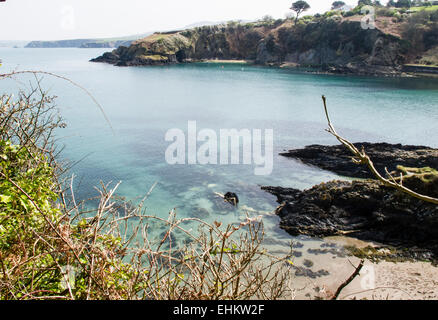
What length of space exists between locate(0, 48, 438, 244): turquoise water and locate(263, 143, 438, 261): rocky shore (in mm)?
1426

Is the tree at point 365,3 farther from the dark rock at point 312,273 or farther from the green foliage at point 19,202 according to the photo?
the green foliage at point 19,202

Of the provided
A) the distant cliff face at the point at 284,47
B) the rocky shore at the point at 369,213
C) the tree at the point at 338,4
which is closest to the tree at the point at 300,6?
the distant cliff face at the point at 284,47

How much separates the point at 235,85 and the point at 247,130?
134 feet

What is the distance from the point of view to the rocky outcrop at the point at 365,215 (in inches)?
634

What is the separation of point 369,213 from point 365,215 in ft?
0.78

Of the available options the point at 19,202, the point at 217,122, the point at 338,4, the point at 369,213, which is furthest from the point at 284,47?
the point at 19,202

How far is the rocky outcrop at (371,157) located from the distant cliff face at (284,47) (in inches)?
3110

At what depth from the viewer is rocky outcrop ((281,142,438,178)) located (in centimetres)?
2444

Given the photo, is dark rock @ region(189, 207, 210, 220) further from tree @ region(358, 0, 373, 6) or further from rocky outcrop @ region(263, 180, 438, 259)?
tree @ region(358, 0, 373, 6)

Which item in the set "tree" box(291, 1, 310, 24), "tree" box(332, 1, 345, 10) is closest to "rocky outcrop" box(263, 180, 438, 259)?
→ "tree" box(291, 1, 310, 24)

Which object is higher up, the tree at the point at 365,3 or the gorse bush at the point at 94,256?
the tree at the point at 365,3

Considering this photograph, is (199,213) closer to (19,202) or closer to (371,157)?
(19,202)
